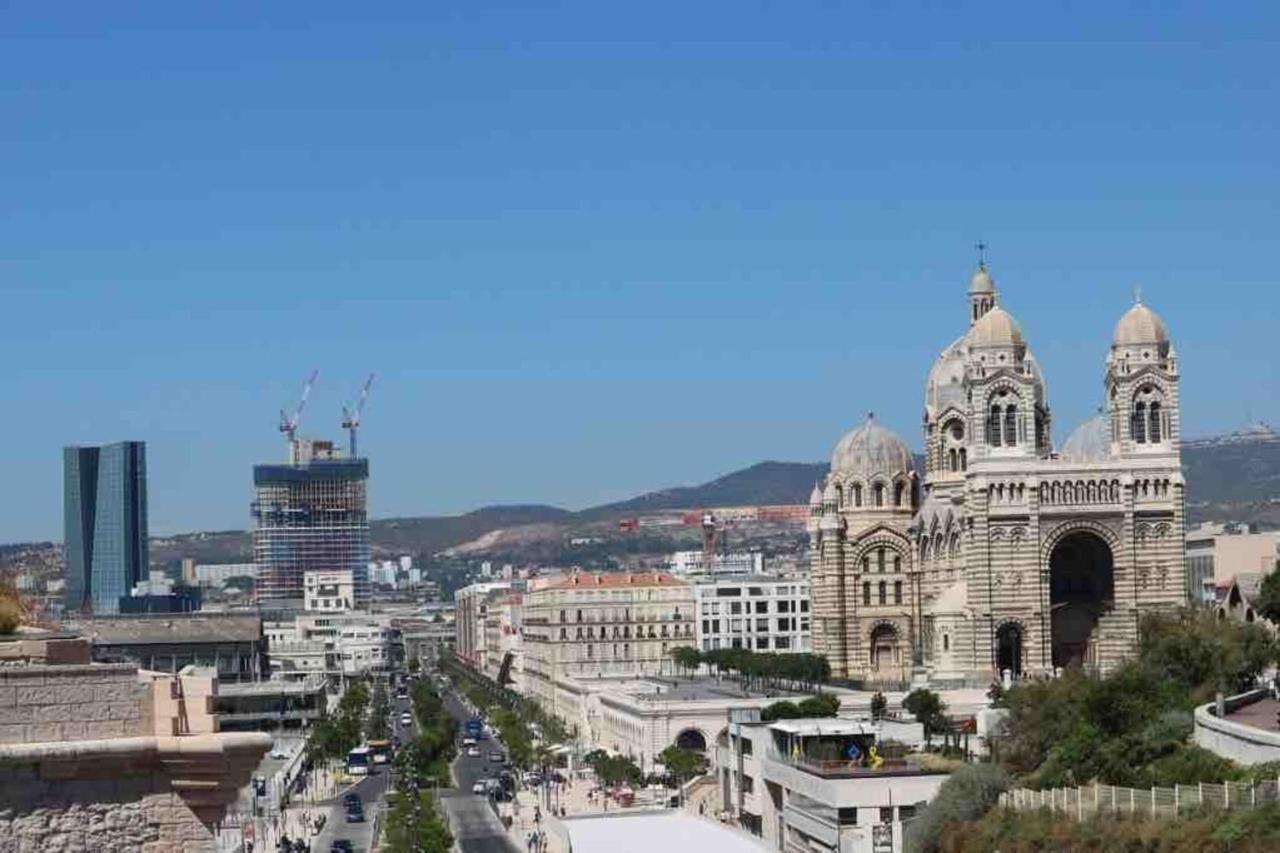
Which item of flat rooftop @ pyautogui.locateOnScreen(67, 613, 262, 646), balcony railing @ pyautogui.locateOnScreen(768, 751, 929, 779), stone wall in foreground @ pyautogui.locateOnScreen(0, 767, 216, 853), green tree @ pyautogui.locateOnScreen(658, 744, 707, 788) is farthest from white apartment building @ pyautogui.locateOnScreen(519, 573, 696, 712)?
stone wall in foreground @ pyautogui.locateOnScreen(0, 767, 216, 853)

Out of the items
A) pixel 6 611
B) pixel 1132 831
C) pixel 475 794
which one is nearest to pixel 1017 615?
pixel 475 794

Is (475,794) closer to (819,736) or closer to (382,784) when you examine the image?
(382,784)

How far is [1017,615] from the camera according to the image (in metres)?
87.4

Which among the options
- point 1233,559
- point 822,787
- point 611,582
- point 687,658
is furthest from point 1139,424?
point 611,582

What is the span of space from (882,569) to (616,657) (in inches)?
1510

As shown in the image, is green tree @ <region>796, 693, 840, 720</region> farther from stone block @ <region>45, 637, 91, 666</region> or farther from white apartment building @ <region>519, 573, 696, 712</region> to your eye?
stone block @ <region>45, 637, 91, 666</region>

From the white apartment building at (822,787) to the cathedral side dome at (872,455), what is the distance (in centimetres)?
2962

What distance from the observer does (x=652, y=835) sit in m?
50.0

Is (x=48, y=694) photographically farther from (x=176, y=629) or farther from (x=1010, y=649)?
(x=176, y=629)

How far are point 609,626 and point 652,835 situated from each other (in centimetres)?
8590

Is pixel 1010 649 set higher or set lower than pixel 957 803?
higher

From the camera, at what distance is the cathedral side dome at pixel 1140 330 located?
3477 inches

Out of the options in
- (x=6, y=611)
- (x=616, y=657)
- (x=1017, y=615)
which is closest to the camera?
(x=6, y=611)

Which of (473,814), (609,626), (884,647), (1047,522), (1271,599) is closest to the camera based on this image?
(1271,599)
